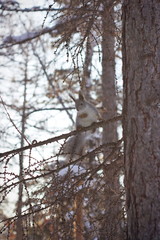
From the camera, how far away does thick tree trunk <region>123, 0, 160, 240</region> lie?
78.2 inches

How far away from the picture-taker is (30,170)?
2.76m

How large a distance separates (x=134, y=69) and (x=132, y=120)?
0.32 m

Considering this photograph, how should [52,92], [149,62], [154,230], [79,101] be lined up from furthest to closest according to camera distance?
[52,92] < [79,101] < [149,62] < [154,230]

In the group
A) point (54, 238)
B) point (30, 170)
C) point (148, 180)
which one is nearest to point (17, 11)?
point (30, 170)

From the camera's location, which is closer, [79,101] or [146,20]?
[146,20]

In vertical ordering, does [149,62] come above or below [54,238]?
above

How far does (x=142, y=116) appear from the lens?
2154 mm

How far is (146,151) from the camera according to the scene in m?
2.08

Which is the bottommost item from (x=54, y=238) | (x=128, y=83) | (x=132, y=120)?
(x=54, y=238)

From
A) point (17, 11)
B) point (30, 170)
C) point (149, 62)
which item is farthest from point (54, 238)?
point (17, 11)

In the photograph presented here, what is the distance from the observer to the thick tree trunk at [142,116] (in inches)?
78.2

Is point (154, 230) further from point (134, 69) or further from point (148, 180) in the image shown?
point (134, 69)

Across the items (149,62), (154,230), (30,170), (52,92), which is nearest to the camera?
(154,230)

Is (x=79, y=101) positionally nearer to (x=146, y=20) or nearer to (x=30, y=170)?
(x=30, y=170)
